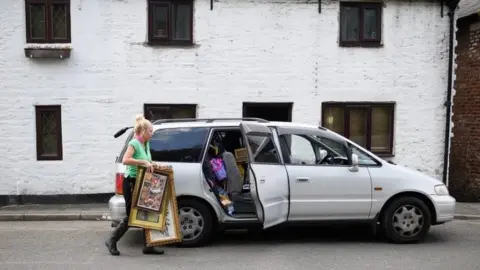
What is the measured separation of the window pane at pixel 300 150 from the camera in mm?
6590

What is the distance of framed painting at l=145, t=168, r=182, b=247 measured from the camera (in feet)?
20.0

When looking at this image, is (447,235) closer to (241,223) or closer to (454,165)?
(241,223)

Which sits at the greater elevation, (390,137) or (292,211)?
(390,137)

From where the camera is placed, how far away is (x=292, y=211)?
643 cm

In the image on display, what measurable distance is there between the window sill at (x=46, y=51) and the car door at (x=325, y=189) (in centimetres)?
533

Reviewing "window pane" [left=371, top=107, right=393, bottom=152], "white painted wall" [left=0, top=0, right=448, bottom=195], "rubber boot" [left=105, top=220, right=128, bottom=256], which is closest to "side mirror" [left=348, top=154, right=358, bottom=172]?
"rubber boot" [left=105, top=220, right=128, bottom=256]

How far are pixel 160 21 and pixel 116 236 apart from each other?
17.4ft

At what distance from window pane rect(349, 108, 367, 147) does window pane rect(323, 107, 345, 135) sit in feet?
0.70

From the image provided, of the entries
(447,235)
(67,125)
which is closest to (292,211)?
(447,235)

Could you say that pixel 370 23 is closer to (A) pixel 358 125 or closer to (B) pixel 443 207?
(A) pixel 358 125

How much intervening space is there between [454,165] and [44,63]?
9.89 m

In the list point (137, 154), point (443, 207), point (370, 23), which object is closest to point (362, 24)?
point (370, 23)

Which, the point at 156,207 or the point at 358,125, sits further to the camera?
the point at 358,125

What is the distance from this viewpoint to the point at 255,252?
6316mm
